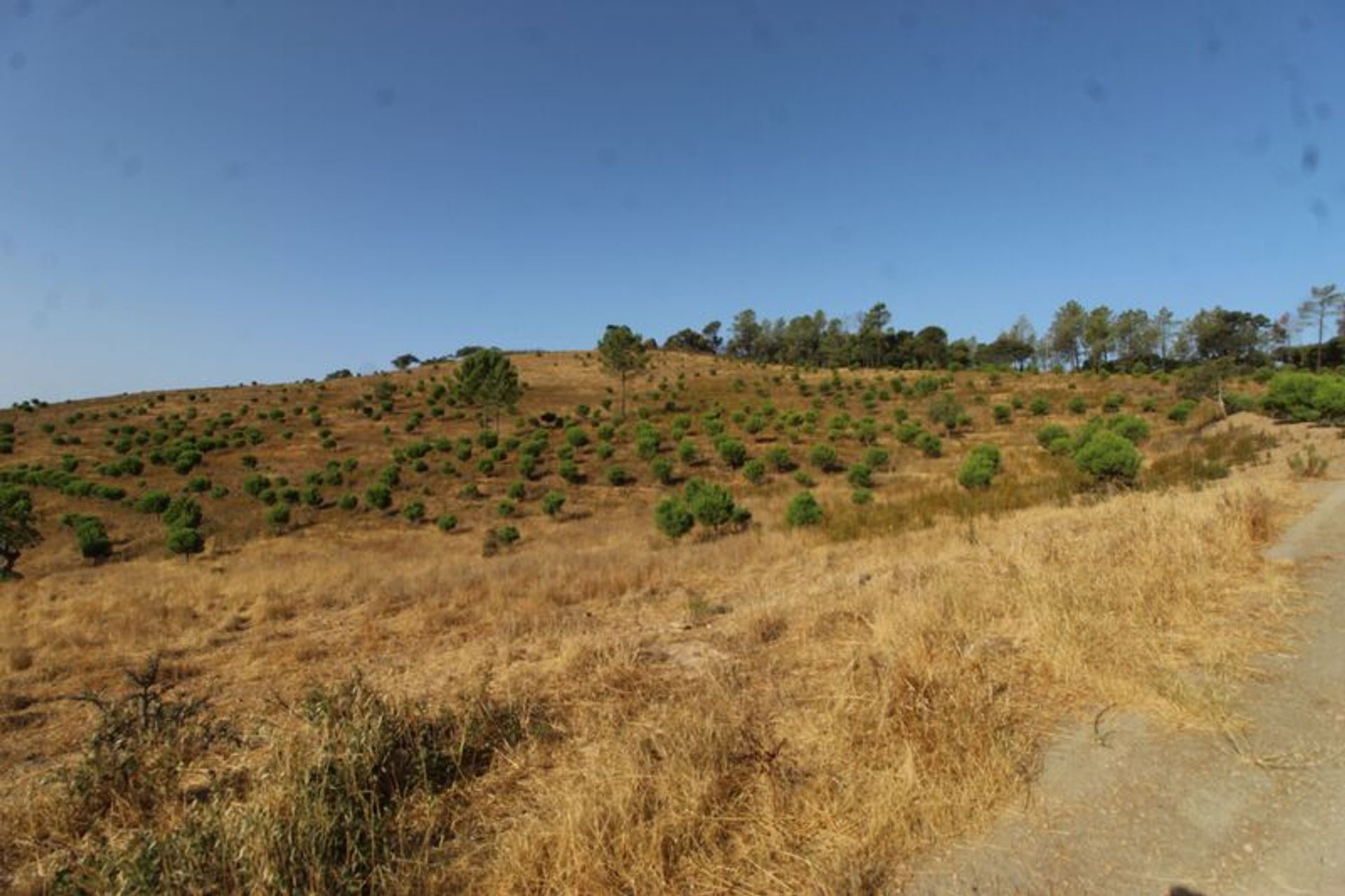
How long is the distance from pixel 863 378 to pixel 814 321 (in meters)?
38.9

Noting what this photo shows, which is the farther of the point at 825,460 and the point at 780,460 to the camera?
the point at 780,460

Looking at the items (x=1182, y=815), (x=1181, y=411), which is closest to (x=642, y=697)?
(x=1182, y=815)

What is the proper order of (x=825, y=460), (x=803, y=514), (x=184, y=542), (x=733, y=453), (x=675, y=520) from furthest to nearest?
(x=733, y=453) < (x=825, y=460) < (x=184, y=542) < (x=675, y=520) < (x=803, y=514)

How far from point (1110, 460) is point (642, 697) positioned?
50.5 ft

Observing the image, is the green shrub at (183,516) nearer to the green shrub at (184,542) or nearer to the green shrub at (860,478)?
the green shrub at (184,542)

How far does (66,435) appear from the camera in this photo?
45875 millimetres

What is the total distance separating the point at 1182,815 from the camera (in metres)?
2.86

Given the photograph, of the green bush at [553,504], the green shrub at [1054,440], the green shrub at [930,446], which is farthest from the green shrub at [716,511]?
the green shrub at [930,446]

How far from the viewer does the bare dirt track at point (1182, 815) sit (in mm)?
2514

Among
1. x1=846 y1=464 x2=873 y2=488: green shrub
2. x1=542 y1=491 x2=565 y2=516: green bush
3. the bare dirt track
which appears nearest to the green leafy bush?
x1=542 y1=491 x2=565 y2=516: green bush

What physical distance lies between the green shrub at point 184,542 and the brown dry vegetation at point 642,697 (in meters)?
8.00

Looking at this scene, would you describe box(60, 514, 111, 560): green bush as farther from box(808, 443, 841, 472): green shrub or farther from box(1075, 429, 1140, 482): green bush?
box(1075, 429, 1140, 482): green bush

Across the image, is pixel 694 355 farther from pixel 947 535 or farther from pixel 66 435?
pixel 947 535

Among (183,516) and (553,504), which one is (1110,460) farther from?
(183,516)
